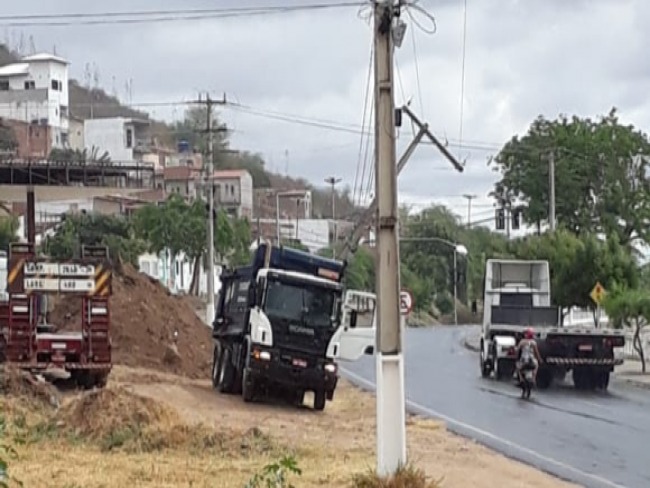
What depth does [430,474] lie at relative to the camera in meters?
16.7

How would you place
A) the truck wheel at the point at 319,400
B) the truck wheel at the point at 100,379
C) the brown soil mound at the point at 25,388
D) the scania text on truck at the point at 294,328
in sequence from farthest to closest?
1. the truck wheel at the point at 319,400
2. the scania text on truck at the point at 294,328
3. the truck wheel at the point at 100,379
4. the brown soil mound at the point at 25,388

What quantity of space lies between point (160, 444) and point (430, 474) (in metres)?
3.62

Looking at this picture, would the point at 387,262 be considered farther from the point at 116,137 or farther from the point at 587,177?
the point at 116,137

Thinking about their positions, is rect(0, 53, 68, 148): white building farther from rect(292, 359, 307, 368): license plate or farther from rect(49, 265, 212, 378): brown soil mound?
rect(292, 359, 307, 368): license plate

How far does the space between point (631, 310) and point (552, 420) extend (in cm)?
2068

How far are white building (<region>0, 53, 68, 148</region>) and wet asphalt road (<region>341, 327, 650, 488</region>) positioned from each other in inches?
3620

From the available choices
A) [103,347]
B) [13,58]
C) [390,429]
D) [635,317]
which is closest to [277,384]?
[103,347]

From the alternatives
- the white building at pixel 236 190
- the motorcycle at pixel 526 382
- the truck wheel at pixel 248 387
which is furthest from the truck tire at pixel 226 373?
the white building at pixel 236 190

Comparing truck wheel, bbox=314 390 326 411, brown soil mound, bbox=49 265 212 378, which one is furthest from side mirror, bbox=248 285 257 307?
brown soil mound, bbox=49 265 212 378

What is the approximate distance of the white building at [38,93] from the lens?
136 m

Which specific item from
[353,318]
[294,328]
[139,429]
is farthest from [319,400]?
[139,429]

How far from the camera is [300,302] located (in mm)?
29453

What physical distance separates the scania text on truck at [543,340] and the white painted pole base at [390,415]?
27607 millimetres

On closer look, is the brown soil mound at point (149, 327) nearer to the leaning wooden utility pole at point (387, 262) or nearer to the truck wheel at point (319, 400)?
the truck wheel at point (319, 400)
